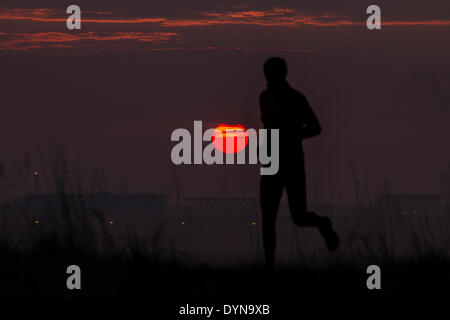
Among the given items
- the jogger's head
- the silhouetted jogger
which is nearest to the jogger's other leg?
the silhouetted jogger

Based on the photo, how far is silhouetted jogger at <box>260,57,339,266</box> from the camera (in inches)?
388

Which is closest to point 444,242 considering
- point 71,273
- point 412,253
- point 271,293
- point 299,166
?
point 412,253

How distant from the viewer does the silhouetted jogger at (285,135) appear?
32.3 feet

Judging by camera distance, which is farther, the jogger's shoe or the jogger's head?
the jogger's shoe

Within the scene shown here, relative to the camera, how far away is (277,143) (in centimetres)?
985

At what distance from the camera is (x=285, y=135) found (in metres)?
9.89

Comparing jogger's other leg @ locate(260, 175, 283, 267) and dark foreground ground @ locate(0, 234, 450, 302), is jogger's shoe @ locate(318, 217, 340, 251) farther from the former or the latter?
jogger's other leg @ locate(260, 175, 283, 267)

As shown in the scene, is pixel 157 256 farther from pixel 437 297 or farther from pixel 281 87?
pixel 437 297

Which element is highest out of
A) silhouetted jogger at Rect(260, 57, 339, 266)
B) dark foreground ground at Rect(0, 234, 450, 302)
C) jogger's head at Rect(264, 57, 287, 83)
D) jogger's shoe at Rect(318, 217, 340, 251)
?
jogger's head at Rect(264, 57, 287, 83)

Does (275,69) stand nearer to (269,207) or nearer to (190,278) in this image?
(269,207)

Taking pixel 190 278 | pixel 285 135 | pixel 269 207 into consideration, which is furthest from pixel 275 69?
pixel 190 278

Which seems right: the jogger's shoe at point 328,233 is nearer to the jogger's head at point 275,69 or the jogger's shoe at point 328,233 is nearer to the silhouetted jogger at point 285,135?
the silhouetted jogger at point 285,135

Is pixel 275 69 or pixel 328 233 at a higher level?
pixel 275 69
